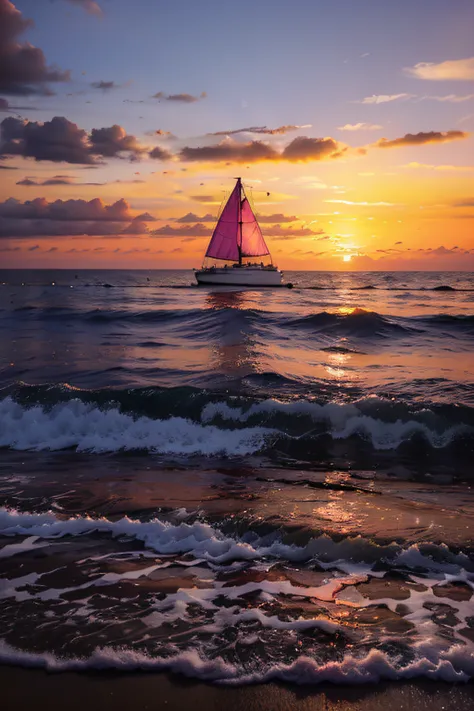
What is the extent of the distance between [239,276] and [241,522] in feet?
230

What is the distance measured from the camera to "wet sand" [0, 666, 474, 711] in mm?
2762

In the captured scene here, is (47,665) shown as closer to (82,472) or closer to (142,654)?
(142,654)

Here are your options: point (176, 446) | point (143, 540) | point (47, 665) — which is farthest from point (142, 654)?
point (176, 446)

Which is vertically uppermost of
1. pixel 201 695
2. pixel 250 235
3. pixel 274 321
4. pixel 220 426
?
pixel 250 235

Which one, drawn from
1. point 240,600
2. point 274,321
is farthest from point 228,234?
point 240,600

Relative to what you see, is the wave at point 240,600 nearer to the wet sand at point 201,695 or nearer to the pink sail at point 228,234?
the wet sand at point 201,695

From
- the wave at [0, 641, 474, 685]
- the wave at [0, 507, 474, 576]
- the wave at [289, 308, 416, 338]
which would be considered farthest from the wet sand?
the wave at [289, 308, 416, 338]

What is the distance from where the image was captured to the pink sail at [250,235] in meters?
71.7

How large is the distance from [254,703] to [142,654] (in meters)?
0.78

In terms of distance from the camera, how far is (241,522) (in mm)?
5223

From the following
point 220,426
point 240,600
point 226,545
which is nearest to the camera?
point 240,600

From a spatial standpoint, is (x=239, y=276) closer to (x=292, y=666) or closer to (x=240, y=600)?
(x=240, y=600)

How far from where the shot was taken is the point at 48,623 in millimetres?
3529

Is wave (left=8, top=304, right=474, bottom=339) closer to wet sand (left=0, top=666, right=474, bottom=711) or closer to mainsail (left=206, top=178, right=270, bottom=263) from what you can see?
wet sand (left=0, top=666, right=474, bottom=711)
